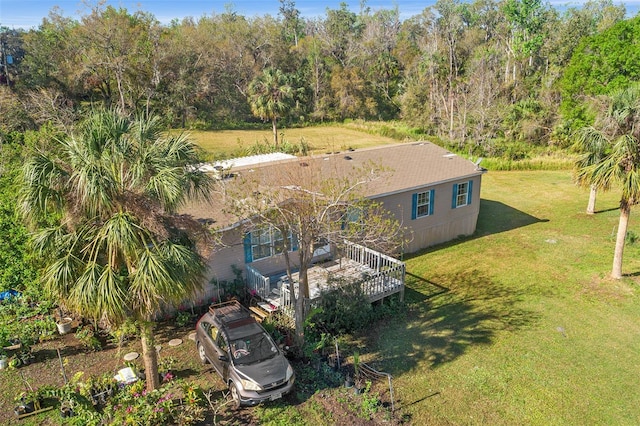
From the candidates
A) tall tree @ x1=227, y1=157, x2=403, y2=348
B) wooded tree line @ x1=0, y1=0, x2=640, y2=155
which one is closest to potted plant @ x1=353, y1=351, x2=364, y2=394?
tall tree @ x1=227, y1=157, x2=403, y2=348

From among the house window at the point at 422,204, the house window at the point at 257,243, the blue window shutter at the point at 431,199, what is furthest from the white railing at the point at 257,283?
the blue window shutter at the point at 431,199

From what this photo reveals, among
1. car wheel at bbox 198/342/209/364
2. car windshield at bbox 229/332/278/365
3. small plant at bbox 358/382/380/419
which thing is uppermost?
car windshield at bbox 229/332/278/365

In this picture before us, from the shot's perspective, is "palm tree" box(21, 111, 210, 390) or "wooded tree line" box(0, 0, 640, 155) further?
"wooded tree line" box(0, 0, 640, 155)

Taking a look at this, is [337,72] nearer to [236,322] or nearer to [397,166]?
[397,166]

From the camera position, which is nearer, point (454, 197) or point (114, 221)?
point (114, 221)

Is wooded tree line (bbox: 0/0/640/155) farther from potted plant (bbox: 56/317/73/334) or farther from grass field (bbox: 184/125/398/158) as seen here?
potted plant (bbox: 56/317/73/334)

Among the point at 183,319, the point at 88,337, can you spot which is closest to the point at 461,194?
the point at 183,319

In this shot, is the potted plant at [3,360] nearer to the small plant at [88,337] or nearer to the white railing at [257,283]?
the small plant at [88,337]
